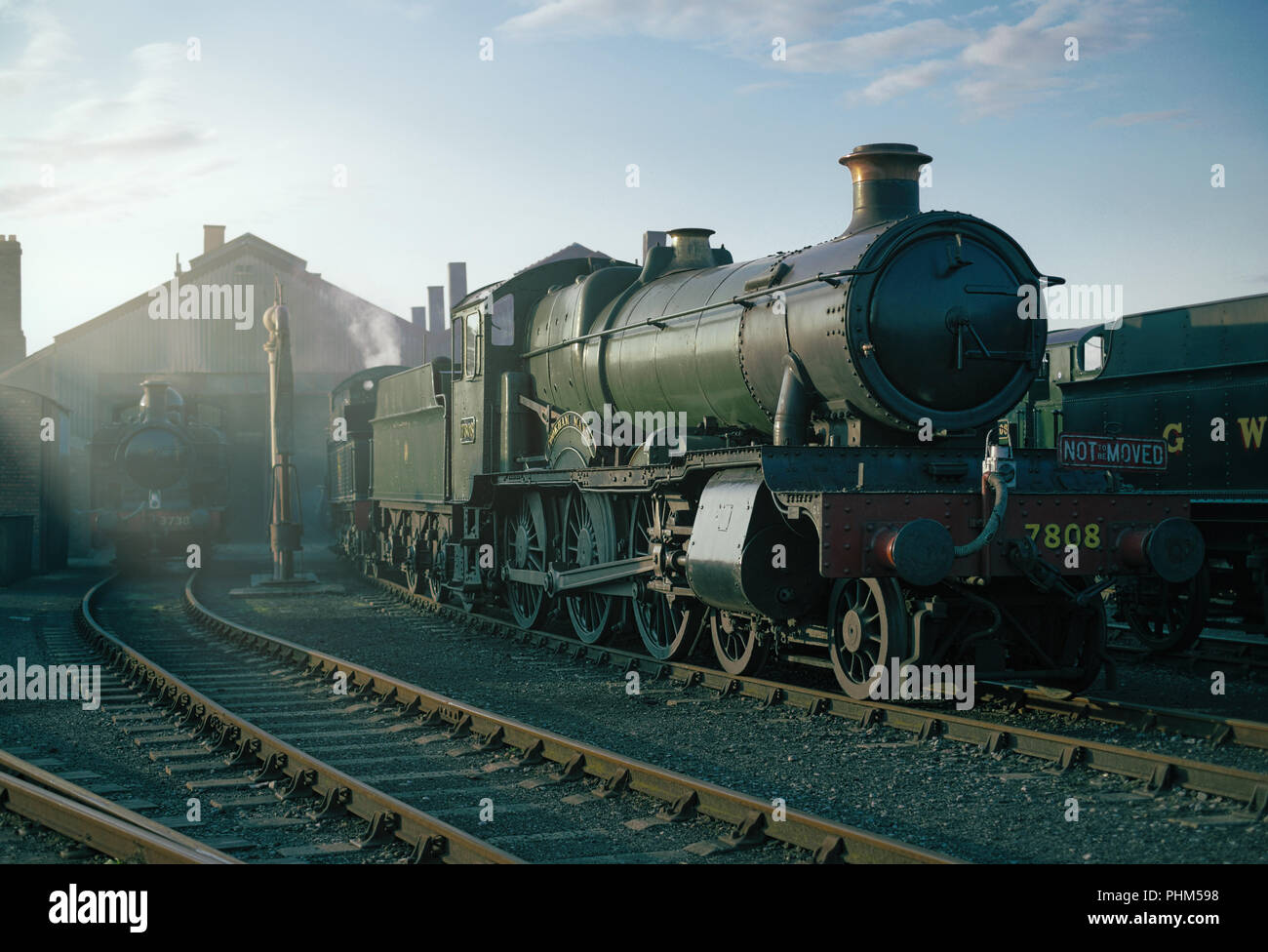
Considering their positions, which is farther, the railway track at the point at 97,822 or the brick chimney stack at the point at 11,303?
the brick chimney stack at the point at 11,303

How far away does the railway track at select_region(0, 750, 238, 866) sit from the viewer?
15.3 ft

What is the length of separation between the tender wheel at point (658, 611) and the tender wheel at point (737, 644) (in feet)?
1.10

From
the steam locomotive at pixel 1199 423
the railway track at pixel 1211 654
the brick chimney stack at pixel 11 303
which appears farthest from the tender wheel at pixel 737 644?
the brick chimney stack at pixel 11 303

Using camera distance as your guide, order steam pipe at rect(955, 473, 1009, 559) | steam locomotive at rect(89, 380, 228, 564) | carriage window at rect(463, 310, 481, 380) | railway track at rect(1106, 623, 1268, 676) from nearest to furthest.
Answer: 1. steam pipe at rect(955, 473, 1009, 559)
2. railway track at rect(1106, 623, 1268, 676)
3. carriage window at rect(463, 310, 481, 380)
4. steam locomotive at rect(89, 380, 228, 564)

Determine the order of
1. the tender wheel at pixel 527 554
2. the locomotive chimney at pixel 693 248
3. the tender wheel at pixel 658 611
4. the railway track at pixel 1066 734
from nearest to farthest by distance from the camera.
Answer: the railway track at pixel 1066 734 < the tender wheel at pixel 658 611 < the locomotive chimney at pixel 693 248 < the tender wheel at pixel 527 554

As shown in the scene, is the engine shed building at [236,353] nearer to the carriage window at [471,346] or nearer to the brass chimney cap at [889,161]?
the carriage window at [471,346]

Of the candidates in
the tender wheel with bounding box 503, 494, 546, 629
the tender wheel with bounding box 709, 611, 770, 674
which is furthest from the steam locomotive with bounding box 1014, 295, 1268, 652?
the tender wheel with bounding box 503, 494, 546, 629

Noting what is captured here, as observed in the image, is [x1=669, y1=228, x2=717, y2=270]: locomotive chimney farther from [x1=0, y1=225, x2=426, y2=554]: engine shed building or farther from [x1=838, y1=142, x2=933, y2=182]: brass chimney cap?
[x1=0, y1=225, x2=426, y2=554]: engine shed building

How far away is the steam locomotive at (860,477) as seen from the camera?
7.35 meters

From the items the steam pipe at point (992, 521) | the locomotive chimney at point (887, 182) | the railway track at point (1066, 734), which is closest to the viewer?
the railway track at point (1066, 734)

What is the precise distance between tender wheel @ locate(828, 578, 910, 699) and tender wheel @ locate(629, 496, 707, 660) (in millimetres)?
1827

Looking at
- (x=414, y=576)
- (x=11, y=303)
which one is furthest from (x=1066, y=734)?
(x=11, y=303)
